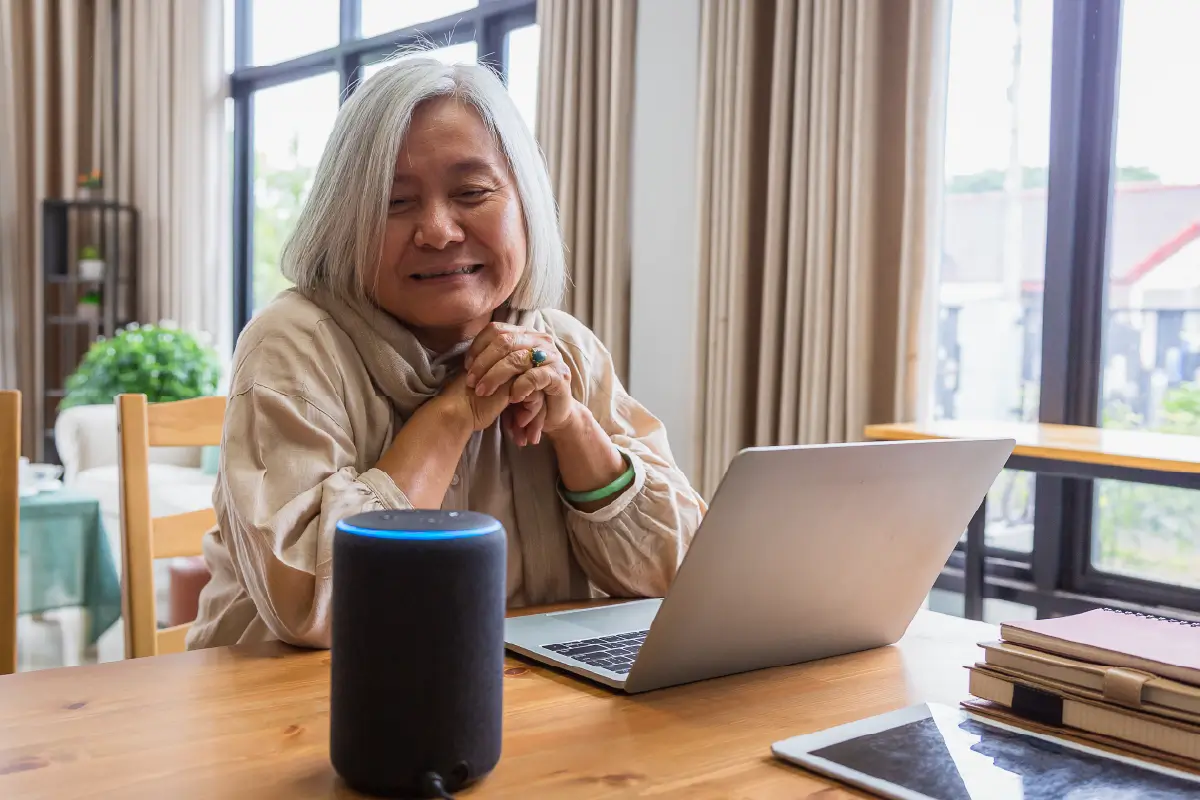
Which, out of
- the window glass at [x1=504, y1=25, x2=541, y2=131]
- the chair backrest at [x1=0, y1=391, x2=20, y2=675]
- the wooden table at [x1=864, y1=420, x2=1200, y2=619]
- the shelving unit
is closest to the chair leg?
the wooden table at [x1=864, y1=420, x2=1200, y2=619]

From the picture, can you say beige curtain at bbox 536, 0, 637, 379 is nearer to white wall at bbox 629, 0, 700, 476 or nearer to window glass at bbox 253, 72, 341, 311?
white wall at bbox 629, 0, 700, 476

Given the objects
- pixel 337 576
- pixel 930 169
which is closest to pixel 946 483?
pixel 337 576

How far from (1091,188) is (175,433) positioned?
2054 mm

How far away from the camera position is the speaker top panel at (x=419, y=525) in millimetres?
637

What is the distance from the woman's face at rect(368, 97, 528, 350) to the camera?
120cm

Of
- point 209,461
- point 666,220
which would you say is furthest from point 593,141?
point 209,461

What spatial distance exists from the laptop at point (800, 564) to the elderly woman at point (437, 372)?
20cm

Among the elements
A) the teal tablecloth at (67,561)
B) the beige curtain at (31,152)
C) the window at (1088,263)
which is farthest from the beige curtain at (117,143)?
the window at (1088,263)

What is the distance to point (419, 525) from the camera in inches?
25.8

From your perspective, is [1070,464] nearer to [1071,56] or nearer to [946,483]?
[1071,56]

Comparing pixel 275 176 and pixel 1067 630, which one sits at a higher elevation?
pixel 275 176

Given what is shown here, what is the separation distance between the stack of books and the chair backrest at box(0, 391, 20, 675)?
98cm

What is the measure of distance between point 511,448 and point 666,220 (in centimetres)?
216

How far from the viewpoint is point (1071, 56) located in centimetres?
261
